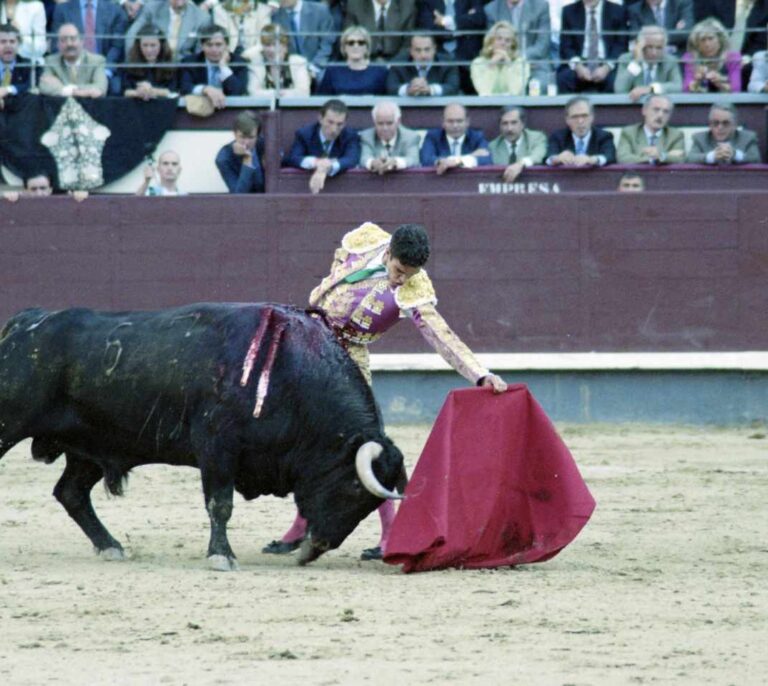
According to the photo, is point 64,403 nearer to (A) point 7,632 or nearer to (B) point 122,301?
(A) point 7,632

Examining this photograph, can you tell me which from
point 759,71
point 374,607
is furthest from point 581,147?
point 374,607

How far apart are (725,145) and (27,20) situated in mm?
4081

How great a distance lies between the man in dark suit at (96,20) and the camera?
10633 mm

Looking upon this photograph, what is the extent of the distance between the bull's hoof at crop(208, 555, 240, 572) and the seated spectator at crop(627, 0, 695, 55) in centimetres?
588

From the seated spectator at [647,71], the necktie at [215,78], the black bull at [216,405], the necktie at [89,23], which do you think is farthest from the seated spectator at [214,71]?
the black bull at [216,405]

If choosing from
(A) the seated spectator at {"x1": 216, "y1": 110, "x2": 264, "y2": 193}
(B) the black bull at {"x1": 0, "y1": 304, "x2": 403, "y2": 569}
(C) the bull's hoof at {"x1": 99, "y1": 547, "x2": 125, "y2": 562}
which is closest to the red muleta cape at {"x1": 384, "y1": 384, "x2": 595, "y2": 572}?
(B) the black bull at {"x1": 0, "y1": 304, "x2": 403, "y2": 569}

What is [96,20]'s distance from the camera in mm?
10680

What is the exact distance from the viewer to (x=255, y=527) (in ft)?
22.4

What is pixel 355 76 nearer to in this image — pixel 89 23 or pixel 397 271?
pixel 89 23

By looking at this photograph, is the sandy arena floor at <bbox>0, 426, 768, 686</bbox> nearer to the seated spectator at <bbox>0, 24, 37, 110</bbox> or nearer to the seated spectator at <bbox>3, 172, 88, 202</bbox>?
the seated spectator at <bbox>3, 172, 88, 202</bbox>

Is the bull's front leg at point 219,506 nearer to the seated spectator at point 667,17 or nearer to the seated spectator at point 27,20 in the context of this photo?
the seated spectator at point 27,20

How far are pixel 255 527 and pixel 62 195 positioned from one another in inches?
164

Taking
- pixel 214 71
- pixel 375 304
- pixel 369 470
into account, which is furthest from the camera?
pixel 214 71

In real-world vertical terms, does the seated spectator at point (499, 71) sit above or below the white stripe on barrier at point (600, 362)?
above
